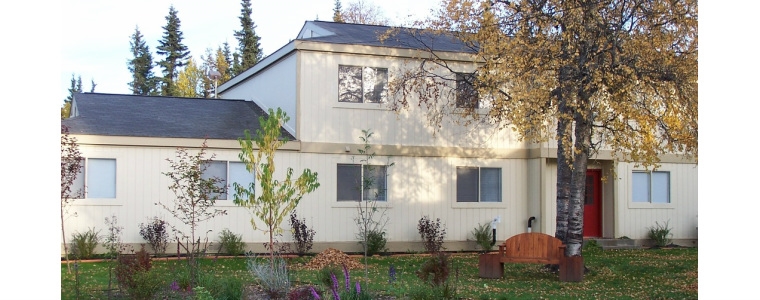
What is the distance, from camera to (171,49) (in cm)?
5225

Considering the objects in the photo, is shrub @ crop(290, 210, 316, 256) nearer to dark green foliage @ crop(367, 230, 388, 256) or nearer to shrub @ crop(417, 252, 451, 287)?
dark green foliage @ crop(367, 230, 388, 256)

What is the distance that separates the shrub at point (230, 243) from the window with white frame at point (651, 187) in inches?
438

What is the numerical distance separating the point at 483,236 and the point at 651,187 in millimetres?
5630

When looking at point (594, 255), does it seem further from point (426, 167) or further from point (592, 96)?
point (592, 96)

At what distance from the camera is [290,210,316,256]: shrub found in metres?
18.5

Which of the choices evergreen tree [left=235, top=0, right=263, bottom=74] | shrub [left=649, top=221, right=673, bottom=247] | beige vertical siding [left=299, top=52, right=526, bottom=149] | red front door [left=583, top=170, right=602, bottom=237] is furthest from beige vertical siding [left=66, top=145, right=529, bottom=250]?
evergreen tree [left=235, top=0, right=263, bottom=74]

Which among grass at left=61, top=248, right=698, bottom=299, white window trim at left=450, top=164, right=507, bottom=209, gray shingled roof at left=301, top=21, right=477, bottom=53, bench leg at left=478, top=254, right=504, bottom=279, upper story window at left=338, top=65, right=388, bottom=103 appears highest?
gray shingled roof at left=301, top=21, right=477, bottom=53

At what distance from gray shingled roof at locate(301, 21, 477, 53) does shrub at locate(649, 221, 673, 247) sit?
732cm

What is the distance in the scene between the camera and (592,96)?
45.3 ft

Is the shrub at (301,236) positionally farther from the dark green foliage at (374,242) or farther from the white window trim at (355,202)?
the dark green foliage at (374,242)

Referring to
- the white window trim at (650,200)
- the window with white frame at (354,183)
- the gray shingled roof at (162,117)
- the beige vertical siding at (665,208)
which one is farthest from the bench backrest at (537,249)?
the white window trim at (650,200)

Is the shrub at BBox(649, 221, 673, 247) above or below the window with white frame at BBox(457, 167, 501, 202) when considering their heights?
below
